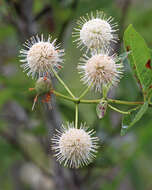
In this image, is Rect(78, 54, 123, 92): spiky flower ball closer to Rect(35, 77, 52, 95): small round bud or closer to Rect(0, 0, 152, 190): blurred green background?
Rect(35, 77, 52, 95): small round bud

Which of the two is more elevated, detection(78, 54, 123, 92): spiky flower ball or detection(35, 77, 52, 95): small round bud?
detection(78, 54, 123, 92): spiky flower ball

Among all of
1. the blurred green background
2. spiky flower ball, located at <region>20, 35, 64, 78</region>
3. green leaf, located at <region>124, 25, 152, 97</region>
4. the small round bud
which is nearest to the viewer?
green leaf, located at <region>124, 25, 152, 97</region>

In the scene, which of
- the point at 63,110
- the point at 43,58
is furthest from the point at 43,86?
the point at 63,110

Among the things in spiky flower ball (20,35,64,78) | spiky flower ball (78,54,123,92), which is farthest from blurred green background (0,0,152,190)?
spiky flower ball (78,54,123,92)

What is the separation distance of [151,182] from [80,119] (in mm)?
2636

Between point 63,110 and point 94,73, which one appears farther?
point 63,110

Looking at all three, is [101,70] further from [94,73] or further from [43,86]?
[43,86]

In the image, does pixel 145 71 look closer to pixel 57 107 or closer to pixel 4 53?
pixel 57 107

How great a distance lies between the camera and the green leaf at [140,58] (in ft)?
6.18

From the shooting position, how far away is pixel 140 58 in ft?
6.40

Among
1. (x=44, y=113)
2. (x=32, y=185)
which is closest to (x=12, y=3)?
(x=44, y=113)

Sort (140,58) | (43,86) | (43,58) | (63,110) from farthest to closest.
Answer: (63,110), (43,58), (43,86), (140,58)

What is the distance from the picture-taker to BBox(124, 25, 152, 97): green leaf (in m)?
1.88

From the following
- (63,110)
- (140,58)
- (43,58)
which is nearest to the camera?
(140,58)
